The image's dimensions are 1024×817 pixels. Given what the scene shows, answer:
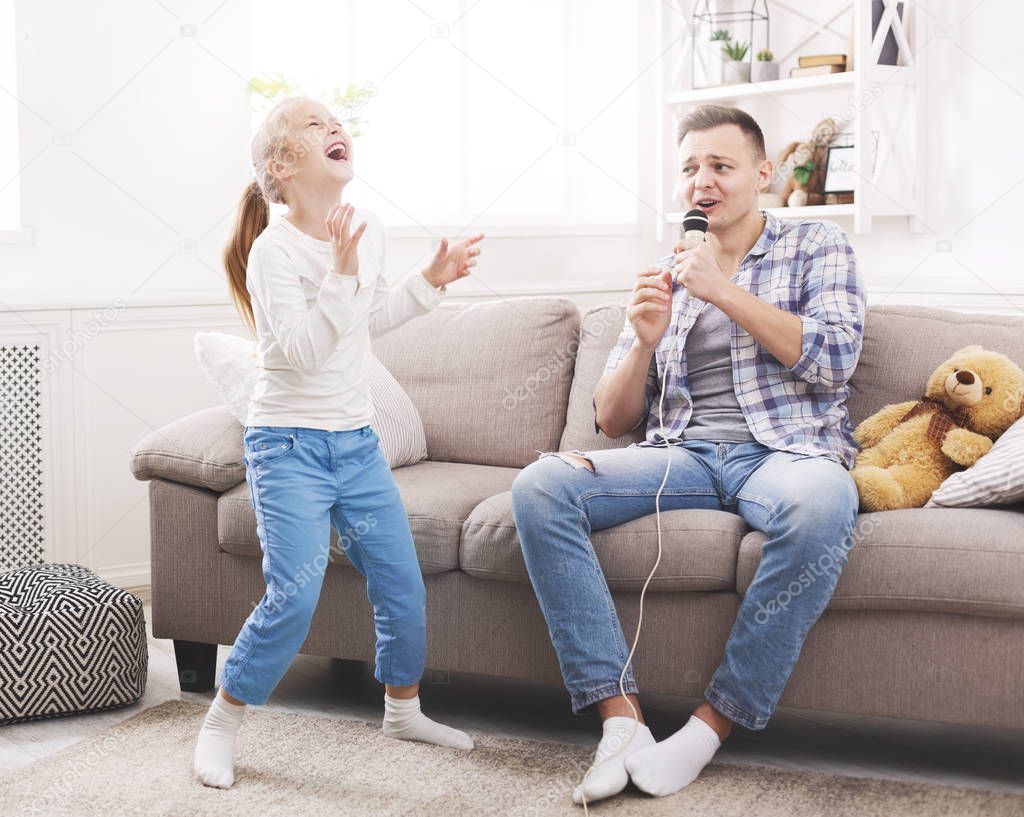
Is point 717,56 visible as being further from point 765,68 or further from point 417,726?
point 417,726

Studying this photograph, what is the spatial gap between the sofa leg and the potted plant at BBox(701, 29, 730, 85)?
2316 mm

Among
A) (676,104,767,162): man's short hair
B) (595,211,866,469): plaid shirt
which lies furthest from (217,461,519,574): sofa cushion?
(676,104,767,162): man's short hair

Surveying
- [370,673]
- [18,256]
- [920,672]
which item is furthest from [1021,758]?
[18,256]

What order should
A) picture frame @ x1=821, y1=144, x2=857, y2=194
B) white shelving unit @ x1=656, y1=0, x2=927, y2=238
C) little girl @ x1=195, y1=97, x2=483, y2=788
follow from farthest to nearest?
picture frame @ x1=821, y1=144, x2=857, y2=194
white shelving unit @ x1=656, y1=0, x2=927, y2=238
little girl @ x1=195, y1=97, x2=483, y2=788

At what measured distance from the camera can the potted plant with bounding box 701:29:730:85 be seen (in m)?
3.69

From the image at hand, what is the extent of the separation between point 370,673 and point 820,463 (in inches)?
42.3

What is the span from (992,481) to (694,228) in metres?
0.65

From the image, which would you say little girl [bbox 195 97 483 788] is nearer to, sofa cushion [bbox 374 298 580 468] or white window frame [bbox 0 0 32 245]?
sofa cushion [bbox 374 298 580 468]

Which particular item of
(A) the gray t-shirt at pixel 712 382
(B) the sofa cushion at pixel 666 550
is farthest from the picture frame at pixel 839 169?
(B) the sofa cushion at pixel 666 550

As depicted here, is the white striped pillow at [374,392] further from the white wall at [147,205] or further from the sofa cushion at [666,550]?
the white wall at [147,205]

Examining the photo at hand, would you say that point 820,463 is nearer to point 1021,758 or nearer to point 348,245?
point 1021,758

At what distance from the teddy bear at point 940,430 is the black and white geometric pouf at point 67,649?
1.38 meters

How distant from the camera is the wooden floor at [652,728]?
2029 mm

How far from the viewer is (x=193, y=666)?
2.44 meters
